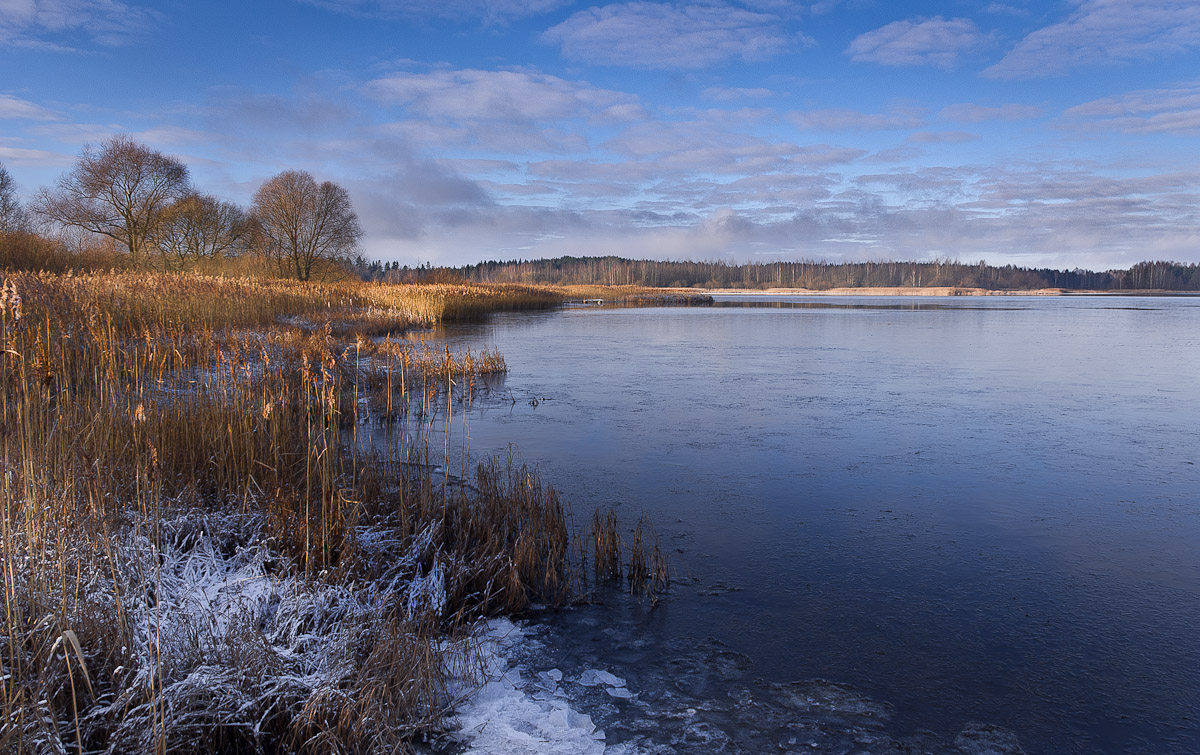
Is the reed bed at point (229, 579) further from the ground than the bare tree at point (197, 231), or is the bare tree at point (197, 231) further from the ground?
the bare tree at point (197, 231)

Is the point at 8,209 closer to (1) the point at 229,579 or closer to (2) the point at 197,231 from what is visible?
(2) the point at 197,231

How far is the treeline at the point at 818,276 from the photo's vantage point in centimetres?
10956

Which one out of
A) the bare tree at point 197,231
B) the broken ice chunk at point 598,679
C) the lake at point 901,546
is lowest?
the broken ice chunk at point 598,679

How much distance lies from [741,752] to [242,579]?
224 cm

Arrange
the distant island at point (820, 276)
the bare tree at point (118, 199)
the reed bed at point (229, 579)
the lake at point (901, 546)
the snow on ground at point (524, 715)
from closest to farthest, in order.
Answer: the reed bed at point (229, 579), the snow on ground at point (524, 715), the lake at point (901, 546), the bare tree at point (118, 199), the distant island at point (820, 276)

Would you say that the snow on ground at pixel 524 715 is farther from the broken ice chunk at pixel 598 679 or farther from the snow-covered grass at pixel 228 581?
the snow-covered grass at pixel 228 581

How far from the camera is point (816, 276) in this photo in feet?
426

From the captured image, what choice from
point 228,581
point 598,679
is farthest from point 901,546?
point 228,581

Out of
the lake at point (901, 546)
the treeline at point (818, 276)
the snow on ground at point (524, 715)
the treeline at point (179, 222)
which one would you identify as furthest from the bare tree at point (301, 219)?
the treeline at point (818, 276)

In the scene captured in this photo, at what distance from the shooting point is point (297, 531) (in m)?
3.60

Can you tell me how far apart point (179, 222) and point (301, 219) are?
5520mm

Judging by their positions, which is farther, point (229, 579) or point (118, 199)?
point (118, 199)

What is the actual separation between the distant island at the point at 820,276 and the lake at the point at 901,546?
323ft

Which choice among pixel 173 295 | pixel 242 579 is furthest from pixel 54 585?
pixel 173 295
